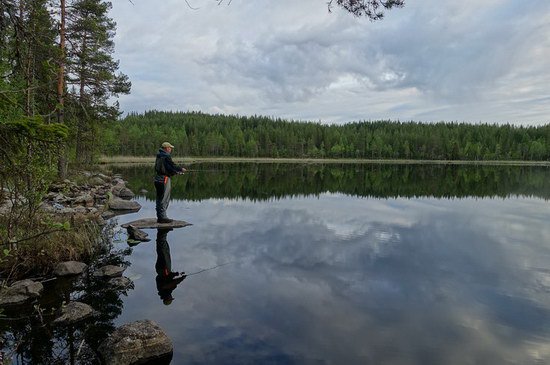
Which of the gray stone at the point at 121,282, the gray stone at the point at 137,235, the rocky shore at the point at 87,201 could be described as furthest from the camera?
the rocky shore at the point at 87,201

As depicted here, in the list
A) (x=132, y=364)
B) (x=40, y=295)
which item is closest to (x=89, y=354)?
(x=132, y=364)

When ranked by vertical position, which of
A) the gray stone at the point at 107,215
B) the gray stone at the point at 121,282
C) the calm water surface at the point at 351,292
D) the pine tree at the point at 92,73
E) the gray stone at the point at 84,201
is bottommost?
the calm water surface at the point at 351,292

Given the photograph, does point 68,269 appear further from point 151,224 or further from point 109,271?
point 151,224

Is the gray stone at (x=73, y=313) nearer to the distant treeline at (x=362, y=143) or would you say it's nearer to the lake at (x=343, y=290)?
the lake at (x=343, y=290)

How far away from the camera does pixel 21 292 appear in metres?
8.59

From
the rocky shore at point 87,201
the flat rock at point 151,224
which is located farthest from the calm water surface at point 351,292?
the rocky shore at point 87,201

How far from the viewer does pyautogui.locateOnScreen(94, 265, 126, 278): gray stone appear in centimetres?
1028

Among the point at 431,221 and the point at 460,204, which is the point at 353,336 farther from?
the point at 460,204

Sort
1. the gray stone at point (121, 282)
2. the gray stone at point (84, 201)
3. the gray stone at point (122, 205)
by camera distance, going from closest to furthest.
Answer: the gray stone at point (121, 282) < the gray stone at point (84, 201) < the gray stone at point (122, 205)

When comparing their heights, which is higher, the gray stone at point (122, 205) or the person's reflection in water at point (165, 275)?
the gray stone at point (122, 205)

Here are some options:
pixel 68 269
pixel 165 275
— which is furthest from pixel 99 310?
pixel 165 275

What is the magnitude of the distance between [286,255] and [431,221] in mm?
10376

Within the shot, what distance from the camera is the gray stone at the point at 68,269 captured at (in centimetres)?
1013

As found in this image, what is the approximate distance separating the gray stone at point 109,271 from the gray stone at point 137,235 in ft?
12.1
